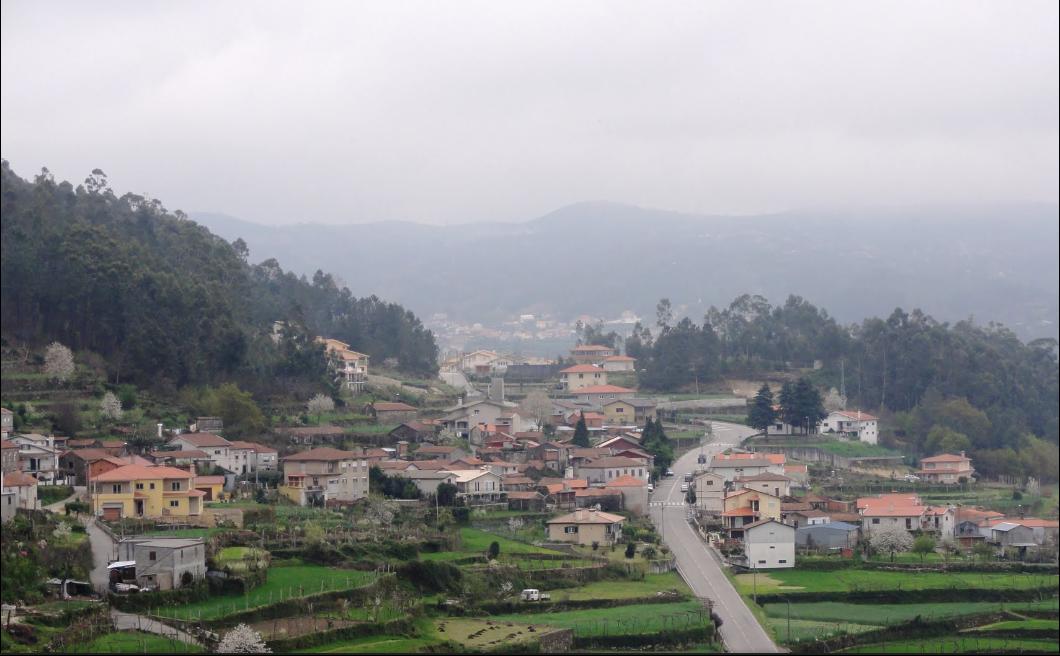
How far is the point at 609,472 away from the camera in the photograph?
1884 inches

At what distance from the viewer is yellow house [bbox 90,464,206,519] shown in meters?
37.2

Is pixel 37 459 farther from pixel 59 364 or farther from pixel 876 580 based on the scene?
pixel 876 580

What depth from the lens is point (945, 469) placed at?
2190 inches

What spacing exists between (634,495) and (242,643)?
1914cm

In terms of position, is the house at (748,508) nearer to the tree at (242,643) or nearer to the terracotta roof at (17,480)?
the terracotta roof at (17,480)

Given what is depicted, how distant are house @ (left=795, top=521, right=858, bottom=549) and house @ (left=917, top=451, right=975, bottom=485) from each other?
39.6 ft

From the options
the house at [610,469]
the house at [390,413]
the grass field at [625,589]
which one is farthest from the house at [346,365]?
the grass field at [625,589]

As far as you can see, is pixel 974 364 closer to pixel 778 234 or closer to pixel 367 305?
pixel 367 305

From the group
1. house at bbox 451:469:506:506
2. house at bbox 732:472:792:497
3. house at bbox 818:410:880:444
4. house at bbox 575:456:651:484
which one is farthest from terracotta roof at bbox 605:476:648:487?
house at bbox 818:410:880:444

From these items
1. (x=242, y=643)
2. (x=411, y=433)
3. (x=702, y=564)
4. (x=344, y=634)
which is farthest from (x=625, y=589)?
(x=411, y=433)

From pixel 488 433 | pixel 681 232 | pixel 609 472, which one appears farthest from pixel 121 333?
pixel 681 232

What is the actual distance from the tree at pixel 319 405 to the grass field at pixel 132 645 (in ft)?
78.5

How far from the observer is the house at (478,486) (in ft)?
145

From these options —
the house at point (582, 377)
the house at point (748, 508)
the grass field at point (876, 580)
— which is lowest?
the grass field at point (876, 580)
